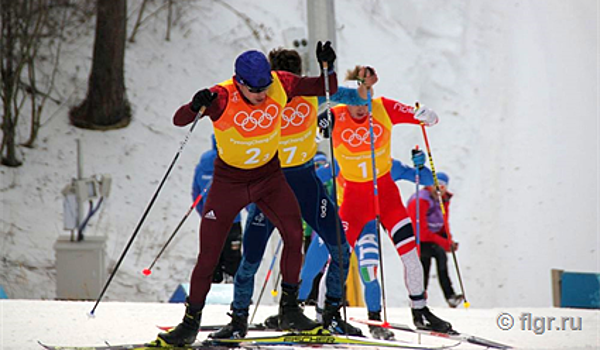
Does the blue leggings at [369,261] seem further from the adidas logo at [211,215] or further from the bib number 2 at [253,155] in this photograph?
the adidas logo at [211,215]

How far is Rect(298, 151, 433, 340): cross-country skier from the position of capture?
5363 mm

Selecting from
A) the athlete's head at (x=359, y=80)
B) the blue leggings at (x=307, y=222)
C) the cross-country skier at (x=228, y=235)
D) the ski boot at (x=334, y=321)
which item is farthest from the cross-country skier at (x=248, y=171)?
the cross-country skier at (x=228, y=235)

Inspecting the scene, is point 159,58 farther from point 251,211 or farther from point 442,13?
point 251,211

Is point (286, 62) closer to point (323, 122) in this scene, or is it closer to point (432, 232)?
point (323, 122)

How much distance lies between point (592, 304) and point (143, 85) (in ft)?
26.2

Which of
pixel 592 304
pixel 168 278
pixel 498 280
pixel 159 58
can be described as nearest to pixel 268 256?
pixel 168 278

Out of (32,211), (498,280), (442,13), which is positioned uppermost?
(442,13)

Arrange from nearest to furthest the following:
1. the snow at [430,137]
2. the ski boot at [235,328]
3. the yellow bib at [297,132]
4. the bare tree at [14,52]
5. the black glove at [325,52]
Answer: the black glove at [325,52] → the ski boot at [235,328] → the yellow bib at [297,132] → the snow at [430,137] → the bare tree at [14,52]

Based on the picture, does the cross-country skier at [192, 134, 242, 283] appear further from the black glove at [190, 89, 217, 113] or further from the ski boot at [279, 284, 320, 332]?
the black glove at [190, 89, 217, 113]

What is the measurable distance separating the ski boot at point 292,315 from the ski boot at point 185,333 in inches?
18.2

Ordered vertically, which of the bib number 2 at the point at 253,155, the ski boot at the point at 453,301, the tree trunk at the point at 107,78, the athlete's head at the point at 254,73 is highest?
the tree trunk at the point at 107,78

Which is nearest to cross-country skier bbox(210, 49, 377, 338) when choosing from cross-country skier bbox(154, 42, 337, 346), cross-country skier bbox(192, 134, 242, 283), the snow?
cross-country skier bbox(154, 42, 337, 346)

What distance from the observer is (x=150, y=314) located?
6.32 m

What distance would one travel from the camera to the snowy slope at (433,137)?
1105 cm
